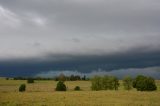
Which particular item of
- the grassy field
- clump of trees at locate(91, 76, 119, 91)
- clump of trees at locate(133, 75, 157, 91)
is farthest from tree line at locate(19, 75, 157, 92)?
the grassy field

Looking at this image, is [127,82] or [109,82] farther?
[127,82]

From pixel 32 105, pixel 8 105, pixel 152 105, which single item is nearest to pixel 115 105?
pixel 152 105

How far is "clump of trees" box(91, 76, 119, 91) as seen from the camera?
12117cm

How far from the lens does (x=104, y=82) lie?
401 ft

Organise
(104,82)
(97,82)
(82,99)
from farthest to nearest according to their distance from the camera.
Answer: (104,82) < (97,82) < (82,99)

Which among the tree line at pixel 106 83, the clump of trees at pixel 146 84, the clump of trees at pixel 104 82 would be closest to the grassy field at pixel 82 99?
the clump of trees at pixel 146 84

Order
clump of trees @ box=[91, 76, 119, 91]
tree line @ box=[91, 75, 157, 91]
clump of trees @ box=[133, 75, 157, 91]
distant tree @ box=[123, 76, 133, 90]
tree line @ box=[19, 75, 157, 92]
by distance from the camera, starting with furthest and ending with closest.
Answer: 1. distant tree @ box=[123, 76, 133, 90]
2. clump of trees @ box=[91, 76, 119, 91]
3. tree line @ box=[91, 75, 157, 91]
4. tree line @ box=[19, 75, 157, 92]
5. clump of trees @ box=[133, 75, 157, 91]

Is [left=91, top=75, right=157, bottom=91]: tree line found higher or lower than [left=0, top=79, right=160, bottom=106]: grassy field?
higher

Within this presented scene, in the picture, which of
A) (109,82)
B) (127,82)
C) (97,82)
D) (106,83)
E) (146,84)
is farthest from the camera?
(127,82)

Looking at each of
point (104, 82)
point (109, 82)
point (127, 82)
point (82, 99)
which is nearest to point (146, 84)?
point (104, 82)

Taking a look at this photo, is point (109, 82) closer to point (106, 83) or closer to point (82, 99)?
point (106, 83)

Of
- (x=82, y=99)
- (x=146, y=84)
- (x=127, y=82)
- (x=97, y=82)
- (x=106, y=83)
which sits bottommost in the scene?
(x=82, y=99)

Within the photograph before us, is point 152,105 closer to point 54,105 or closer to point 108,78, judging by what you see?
point 54,105

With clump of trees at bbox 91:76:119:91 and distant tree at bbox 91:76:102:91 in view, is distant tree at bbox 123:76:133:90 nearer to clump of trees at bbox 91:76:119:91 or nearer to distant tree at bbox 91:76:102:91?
clump of trees at bbox 91:76:119:91
